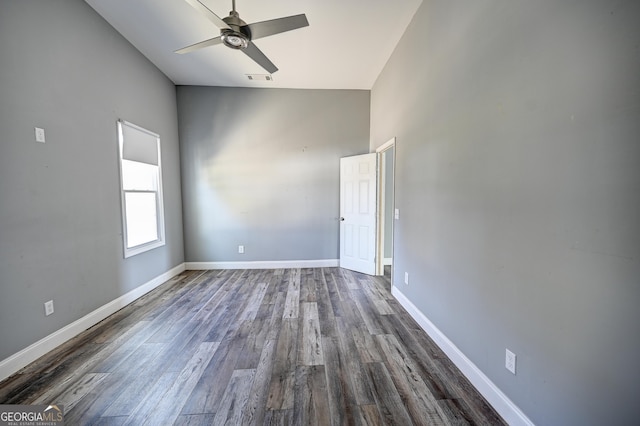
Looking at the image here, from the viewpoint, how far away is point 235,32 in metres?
1.89

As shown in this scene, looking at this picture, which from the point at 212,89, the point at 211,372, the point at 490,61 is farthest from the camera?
the point at 212,89

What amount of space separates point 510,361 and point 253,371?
1724 mm

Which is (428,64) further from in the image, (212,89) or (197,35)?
(212,89)

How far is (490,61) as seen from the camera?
1536 mm

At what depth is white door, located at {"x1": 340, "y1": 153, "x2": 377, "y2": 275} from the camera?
404 cm

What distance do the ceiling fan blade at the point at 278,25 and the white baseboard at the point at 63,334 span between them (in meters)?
3.10

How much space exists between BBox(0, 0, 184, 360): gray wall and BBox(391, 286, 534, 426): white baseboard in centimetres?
340

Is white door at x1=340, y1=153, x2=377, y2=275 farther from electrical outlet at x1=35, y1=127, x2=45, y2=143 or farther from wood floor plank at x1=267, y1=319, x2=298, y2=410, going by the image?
electrical outlet at x1=35, y1=127, x2=45, y2=143

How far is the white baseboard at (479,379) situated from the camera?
4.51ft

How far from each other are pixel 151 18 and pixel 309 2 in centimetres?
175

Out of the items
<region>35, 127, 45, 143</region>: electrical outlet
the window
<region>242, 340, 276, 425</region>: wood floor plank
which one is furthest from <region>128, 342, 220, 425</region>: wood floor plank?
<region>35, 127, 45, 143</region>: electrical outlet

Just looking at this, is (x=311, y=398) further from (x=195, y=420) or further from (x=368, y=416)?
(x=195, y=420)

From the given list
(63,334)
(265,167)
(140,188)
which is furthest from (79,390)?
(265,167)

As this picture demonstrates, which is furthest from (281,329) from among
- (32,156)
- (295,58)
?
(295,58)
